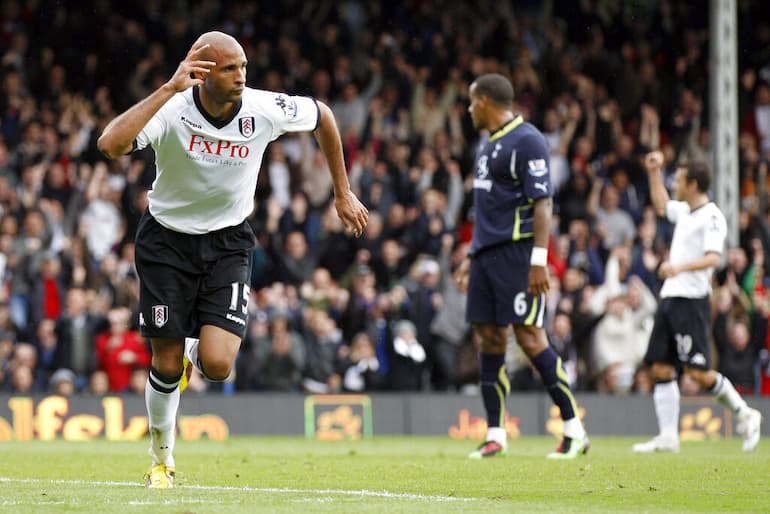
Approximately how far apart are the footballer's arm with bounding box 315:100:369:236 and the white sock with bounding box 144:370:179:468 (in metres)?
1.31

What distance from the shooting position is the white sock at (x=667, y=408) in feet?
40.7

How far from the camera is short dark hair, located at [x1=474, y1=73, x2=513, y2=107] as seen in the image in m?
10.9

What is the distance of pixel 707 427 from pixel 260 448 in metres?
6.42

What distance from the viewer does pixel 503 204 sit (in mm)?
10891

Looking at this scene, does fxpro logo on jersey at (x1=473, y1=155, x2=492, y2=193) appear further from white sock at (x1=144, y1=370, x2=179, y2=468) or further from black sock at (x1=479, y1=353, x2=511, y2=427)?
white sock at (x1=144, y1=370, x2=179, y2=468)

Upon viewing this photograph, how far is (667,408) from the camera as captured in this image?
1243 cm

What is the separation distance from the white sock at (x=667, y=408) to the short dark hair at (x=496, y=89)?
3.12 meters

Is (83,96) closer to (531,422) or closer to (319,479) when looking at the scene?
(531,422)

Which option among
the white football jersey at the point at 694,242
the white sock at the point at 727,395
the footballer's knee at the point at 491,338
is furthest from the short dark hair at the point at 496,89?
the white sock at the point at 727,395

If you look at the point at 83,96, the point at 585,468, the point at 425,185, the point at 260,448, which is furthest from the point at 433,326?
the point at 585,468

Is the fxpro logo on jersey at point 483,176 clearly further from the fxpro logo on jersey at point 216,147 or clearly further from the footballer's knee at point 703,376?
the fxpro logo on jersey at point 216,147

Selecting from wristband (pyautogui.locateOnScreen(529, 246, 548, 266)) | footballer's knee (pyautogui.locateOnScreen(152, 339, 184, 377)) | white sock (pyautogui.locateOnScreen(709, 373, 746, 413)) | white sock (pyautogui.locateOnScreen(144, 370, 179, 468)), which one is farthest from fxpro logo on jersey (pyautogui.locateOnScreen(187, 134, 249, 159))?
white sock (pyautogui.locateOnScreen(709, 373, 746, 413))

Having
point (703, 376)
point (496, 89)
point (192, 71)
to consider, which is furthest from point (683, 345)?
point (192, 71)

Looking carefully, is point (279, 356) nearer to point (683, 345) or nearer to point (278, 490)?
point (683, 345)
